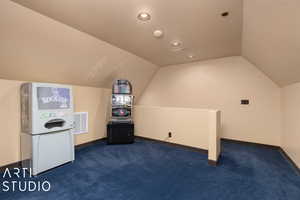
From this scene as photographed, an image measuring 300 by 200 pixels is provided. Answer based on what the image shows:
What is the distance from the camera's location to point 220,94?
418 centimetres

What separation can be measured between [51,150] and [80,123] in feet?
3.76

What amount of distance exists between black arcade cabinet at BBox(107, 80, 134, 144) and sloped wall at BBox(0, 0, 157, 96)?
0.47 meters

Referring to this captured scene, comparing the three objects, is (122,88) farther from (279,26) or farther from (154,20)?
(279,26)

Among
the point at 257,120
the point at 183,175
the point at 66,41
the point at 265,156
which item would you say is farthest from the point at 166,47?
the point at 265,156

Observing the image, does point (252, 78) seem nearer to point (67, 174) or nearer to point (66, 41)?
point (66, 41)

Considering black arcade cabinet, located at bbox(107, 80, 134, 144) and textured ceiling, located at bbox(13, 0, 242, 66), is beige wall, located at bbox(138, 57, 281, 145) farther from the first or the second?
black arcade cabinet, located at bbox(107, 80, 134, 144)

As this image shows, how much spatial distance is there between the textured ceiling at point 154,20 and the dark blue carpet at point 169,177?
7.91 feet

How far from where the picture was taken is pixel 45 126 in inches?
91.0

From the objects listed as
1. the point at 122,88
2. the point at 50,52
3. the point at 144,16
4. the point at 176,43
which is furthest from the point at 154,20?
the point at 122,88

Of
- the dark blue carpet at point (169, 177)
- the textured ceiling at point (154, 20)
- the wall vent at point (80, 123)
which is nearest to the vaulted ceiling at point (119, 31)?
the textured ceiling at point (154, 20)

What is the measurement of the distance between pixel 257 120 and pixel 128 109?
11.2 feet

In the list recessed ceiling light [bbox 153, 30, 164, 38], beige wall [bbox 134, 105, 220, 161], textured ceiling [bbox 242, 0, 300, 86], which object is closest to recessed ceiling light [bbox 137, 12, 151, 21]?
recessed ceiling light [bbox 153, 30, 164, 38]

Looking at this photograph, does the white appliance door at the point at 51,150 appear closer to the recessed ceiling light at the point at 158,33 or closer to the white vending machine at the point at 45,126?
the white vending machine at the point at 45,126

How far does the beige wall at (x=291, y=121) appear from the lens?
96.2 inches
